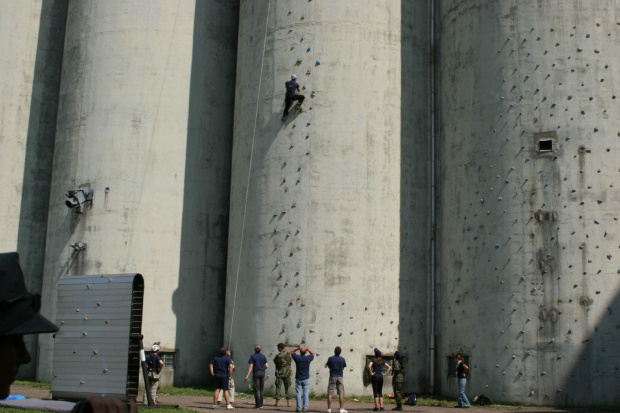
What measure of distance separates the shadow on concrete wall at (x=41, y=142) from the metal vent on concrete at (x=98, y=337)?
15574mm

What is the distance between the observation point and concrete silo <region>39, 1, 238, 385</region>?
2975cm

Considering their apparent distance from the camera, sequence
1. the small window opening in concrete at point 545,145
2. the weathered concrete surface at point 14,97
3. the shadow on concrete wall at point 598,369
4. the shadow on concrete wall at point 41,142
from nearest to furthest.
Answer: the shadow on concrete wall at point 598,369, the small window opening in concrete at point 545,145, the weathered concrete surface at point 14,97, the shadow on concrete wall at point 41,142

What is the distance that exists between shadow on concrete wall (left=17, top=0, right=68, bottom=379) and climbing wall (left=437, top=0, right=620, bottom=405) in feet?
57.1

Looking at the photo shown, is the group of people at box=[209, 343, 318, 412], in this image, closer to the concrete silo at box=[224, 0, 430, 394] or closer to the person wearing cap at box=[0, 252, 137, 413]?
the concrete silo at box=[224, 0, 430, 394]

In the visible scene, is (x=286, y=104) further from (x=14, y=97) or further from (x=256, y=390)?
(x=14, y=97)

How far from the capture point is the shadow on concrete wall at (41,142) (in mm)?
34500

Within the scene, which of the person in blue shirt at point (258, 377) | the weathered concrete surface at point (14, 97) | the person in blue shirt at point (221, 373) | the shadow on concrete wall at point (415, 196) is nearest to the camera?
the person in blue shirt at point (221, 373)

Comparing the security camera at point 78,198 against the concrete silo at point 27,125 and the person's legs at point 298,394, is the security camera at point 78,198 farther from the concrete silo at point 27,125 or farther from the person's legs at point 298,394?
the person's legs at point 298,394

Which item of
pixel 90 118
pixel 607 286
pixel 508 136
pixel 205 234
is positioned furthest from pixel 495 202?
pixel 90 118

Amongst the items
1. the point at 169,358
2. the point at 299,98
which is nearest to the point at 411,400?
the point at 169,358

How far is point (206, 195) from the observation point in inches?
1236

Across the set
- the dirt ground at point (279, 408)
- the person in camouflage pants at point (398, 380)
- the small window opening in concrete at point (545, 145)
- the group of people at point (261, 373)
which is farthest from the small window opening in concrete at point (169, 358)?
the small window opening in concrete at point (545, 145)

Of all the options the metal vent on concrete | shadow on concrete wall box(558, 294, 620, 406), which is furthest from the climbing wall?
the metal vent on concrete

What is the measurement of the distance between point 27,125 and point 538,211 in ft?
70.4
